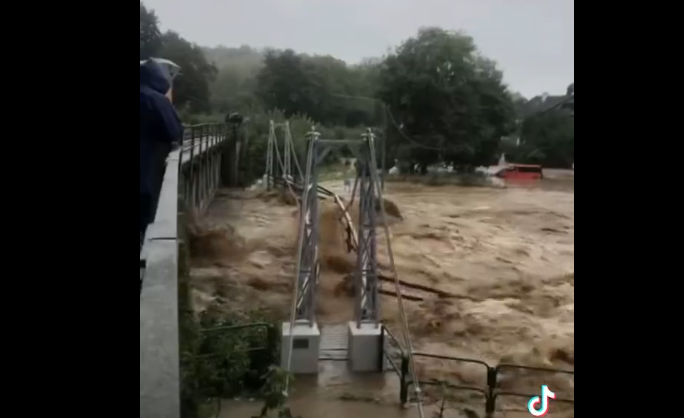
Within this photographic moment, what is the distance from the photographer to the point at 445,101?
3.76 meters

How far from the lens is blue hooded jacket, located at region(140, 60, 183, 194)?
1.41 meters

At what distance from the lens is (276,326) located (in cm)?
376

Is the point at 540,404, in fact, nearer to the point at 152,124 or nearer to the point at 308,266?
the point at 308,266

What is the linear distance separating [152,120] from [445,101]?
8.47 ft

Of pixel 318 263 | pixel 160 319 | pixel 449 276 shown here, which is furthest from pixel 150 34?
pixel 449 276

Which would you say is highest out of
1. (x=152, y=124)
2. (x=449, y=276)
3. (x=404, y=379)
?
(x=152, y=124)

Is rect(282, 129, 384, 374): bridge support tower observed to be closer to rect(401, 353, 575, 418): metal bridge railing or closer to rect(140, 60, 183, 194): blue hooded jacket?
rect(401, 353, 575, 418): metal bridge railing

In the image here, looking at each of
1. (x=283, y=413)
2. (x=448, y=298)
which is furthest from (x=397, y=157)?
(x=283, y=413)

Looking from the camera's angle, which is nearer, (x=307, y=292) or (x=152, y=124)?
(x=152, y=124)

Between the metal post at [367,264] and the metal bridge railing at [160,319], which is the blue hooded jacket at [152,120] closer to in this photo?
the metal bridge railing at [160,319]

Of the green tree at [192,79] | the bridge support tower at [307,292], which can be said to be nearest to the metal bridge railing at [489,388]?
the bridge support tower at [307,292]

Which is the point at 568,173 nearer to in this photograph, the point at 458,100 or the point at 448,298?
the point at 458,100

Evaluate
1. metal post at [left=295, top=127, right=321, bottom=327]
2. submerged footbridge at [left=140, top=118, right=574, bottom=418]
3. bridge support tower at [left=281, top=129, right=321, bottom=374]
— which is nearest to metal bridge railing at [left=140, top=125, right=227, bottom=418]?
submerged footbridge at [left=140, top=118, right=574, bottom=418]
